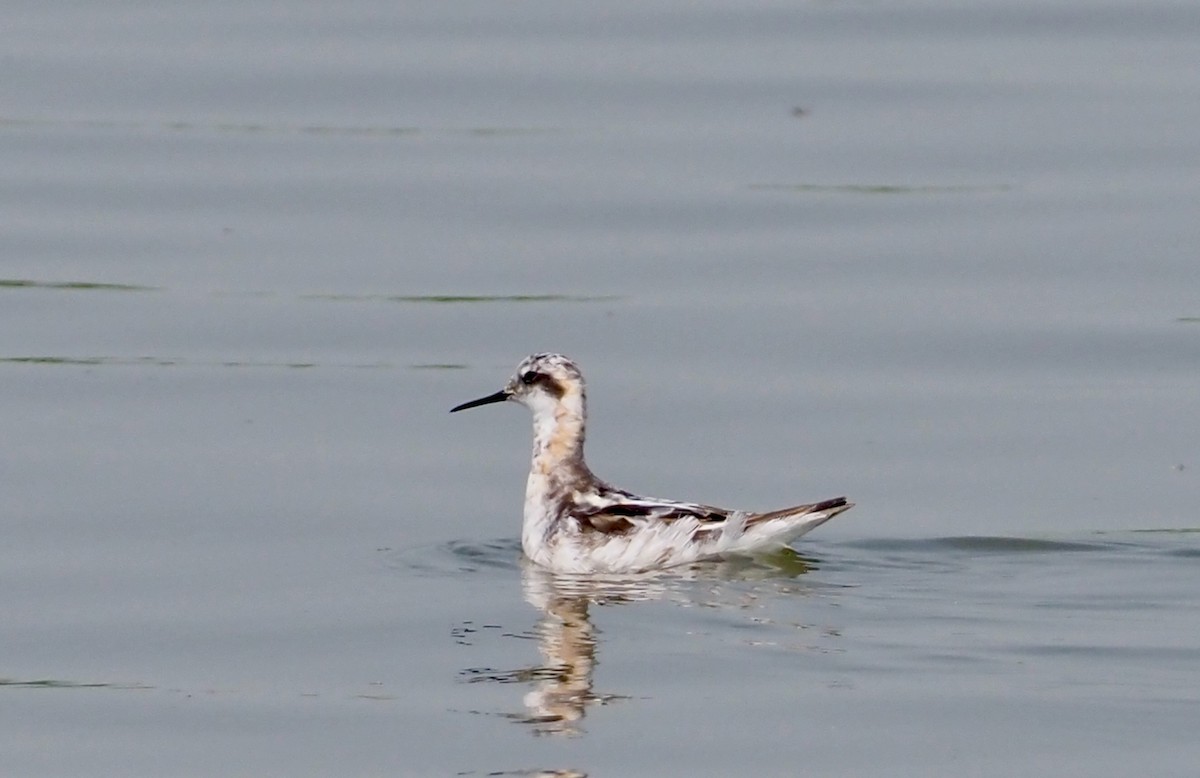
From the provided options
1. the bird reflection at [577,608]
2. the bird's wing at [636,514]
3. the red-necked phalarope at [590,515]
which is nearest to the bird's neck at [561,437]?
the red-necked phalarope at [590,515]

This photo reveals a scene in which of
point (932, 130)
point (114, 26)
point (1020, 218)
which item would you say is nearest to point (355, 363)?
point (1020, 218)

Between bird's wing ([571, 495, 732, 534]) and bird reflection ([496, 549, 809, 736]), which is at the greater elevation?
bird's wing ([571, 495, 732, 534])

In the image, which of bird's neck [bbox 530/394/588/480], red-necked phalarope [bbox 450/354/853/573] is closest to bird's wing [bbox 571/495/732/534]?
red-necked phalarope [bbox 450/354/853/573]

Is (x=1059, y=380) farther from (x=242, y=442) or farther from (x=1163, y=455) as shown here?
(x=242, y=442)

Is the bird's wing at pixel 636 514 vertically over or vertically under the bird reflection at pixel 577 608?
over

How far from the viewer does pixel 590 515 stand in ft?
48.9

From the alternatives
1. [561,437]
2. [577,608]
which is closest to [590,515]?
[561,437]

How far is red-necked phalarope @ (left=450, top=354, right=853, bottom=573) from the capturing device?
14.1 metres

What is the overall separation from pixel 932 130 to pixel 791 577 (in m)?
10.6

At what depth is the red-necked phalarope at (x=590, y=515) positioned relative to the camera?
46.2 ft

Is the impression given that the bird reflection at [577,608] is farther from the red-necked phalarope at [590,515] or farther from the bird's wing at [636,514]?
the bird's wing at [636,514]

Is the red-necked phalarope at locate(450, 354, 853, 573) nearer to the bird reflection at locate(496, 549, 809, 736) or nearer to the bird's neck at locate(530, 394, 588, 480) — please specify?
the bird's neck at locate(530, 394, 588, 480)

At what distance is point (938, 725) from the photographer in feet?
36.4

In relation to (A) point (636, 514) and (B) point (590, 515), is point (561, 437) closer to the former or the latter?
(B) point (590, 515)
